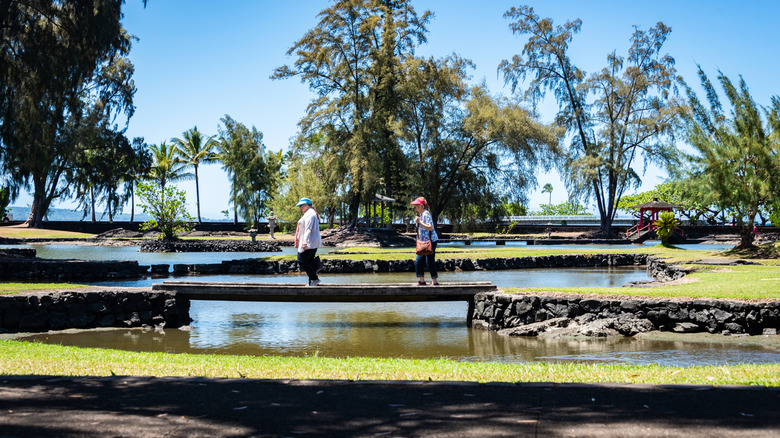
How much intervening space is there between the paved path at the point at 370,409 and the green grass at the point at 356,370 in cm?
76

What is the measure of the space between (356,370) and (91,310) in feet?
27.1

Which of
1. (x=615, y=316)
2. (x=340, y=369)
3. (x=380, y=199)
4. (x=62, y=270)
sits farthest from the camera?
(x=380, y=199)

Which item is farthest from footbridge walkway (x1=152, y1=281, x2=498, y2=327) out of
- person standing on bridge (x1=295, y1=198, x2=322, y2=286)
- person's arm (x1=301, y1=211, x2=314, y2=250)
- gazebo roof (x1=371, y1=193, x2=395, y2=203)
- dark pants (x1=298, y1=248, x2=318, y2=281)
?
gazebo roof (x1=371, y1=193, x2=395, y2=203)

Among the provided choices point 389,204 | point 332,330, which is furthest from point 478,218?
point 332,330

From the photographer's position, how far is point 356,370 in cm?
678

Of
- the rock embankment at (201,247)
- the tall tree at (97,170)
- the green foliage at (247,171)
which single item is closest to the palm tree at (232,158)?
the green foliage at (247,171)

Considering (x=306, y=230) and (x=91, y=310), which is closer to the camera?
(x=306, y=230)

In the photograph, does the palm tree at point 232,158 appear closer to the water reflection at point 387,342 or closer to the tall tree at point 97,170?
the tall tree at point 97,170

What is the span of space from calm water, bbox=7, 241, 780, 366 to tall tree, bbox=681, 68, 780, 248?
641 inches

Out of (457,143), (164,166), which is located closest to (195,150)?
(164,166)

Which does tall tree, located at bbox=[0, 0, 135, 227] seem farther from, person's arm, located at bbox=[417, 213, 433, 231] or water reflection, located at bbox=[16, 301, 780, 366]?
person's arm, located at bbox=[417, 213, 433, 231]

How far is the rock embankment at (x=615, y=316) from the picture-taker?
11.1 meters

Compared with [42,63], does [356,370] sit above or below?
below

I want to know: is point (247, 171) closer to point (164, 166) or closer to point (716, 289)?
point (164, 166)
